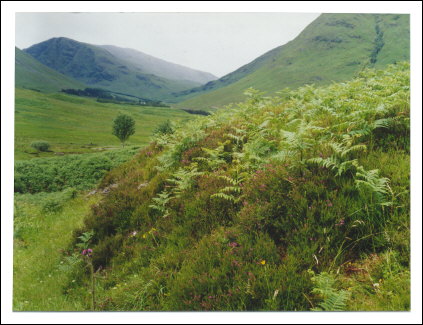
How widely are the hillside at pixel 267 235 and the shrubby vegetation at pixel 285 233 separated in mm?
16

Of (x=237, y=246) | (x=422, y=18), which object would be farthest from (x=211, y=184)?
(x=422, y=18)

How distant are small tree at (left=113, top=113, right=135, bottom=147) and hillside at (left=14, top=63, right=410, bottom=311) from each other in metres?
9.90

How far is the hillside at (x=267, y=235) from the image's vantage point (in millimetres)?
2514

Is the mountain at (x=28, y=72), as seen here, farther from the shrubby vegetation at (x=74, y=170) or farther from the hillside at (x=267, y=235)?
the shrubby vegetation at (x=74, y=170)

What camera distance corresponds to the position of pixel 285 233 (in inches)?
116

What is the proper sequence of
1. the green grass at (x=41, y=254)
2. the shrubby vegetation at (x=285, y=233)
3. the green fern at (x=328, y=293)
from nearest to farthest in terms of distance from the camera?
the green fern at (x=328, y=293) < the shrubby vegetation at (x=285, y=233) < the green grass at (x=41, y=254)

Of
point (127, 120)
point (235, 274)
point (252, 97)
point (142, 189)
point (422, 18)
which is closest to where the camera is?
point (235, 274)

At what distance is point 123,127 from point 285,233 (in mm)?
14459

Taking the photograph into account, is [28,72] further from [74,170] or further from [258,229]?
[258,229]

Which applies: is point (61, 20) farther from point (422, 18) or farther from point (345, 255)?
point (422, 18)

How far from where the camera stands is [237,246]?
2.99 metres

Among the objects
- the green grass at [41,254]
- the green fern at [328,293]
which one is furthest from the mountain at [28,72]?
the green fern at [328,293]

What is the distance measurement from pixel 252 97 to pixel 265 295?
585 cm

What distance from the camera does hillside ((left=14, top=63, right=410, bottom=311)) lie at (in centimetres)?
251
